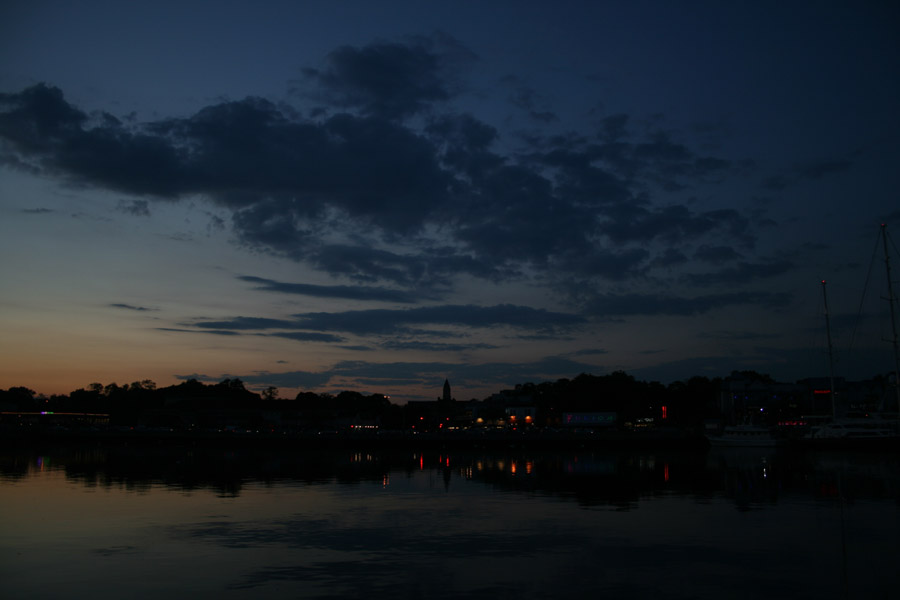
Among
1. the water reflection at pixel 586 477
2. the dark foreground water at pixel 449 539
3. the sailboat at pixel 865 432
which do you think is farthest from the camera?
the sailboat at pixel 865 432

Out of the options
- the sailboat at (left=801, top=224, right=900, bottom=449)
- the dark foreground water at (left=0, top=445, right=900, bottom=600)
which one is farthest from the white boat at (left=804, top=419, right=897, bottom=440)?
the dark foreground water at (left=0, top=445, right=900, bottom=600)

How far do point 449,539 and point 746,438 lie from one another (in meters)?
91.1

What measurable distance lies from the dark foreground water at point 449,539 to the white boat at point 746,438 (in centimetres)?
5750

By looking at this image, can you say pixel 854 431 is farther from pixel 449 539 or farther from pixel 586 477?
pixel 449 539

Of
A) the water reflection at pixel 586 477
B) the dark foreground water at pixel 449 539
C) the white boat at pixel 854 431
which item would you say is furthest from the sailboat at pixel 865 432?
the dark foreground water at pixel 449 539

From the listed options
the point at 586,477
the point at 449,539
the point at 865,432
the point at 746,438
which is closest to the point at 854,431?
the point at 865,432

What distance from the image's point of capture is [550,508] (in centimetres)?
3494

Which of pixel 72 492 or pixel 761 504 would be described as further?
pixel 72 492

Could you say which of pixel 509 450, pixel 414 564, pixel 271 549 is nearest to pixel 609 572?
pixel 414 564

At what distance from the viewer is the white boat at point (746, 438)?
103 metres

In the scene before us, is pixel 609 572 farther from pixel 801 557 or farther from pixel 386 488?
pixel 386 488

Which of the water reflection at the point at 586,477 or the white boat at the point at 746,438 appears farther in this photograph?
the white boat at the point at 746,438

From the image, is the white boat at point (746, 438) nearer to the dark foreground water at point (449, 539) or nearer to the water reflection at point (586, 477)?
the water reflection at point (586, 477)

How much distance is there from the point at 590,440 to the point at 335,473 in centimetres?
6485
